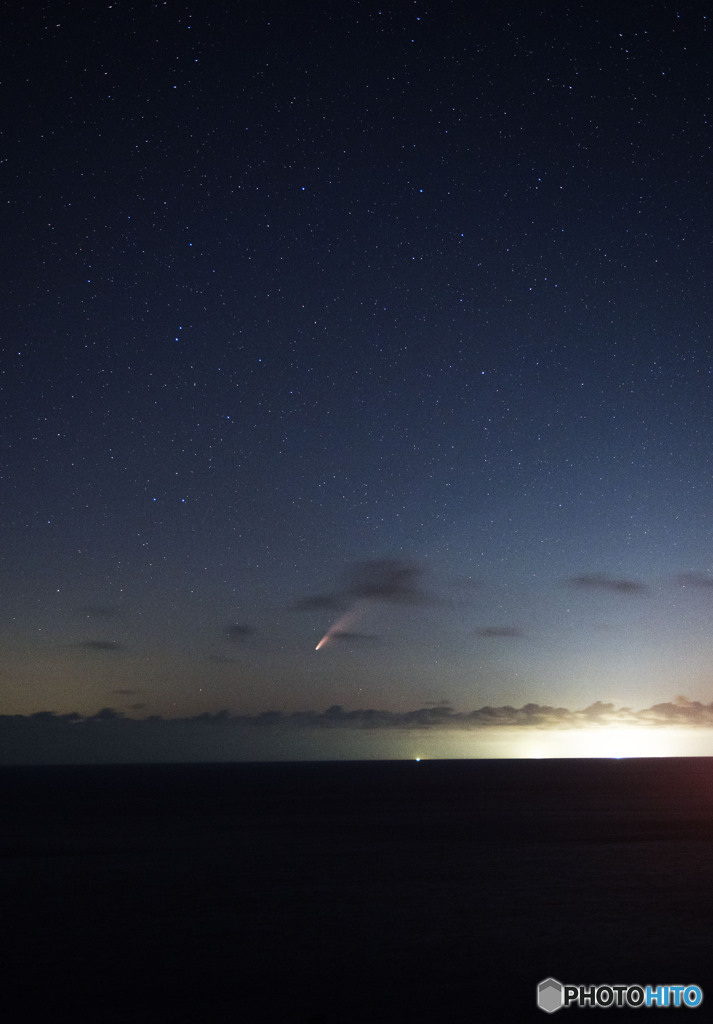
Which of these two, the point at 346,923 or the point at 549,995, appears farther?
the point at 346,923

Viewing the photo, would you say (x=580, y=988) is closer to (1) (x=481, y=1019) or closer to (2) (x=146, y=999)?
(1) (x=481, y=1019)

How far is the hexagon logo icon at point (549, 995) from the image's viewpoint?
2331 cm

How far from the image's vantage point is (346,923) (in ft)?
114

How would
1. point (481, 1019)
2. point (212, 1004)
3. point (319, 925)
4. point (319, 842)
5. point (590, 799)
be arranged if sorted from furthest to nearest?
point (590, 799) → point (319, 842) → point (319, 925) → point (212, 1004) → point (481, 1019)

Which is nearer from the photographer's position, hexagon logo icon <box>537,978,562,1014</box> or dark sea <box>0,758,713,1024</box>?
hexagon logo icon <box>537,978,562,1014</box>

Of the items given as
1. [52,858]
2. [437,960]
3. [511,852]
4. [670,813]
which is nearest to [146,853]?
[52,858]

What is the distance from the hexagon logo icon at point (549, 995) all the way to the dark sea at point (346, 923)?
1.08ft

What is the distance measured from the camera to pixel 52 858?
6022cm

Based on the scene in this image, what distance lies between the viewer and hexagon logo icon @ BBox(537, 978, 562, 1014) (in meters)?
23.3

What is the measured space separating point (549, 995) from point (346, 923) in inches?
499

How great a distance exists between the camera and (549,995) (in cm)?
2417

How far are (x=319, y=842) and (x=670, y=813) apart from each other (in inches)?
2035

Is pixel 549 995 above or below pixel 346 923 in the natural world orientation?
above

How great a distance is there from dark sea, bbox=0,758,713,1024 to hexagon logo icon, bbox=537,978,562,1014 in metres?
0.33
